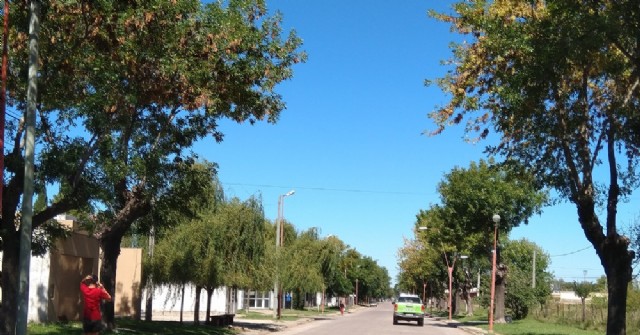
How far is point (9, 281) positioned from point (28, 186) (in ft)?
11.2

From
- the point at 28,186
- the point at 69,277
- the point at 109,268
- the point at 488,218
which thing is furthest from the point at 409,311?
the point at 28,186

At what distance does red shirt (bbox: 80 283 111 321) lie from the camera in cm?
1490

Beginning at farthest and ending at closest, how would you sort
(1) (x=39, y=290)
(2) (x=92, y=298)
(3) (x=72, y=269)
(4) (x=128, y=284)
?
(4) (x=128, y=284)
(3) (x=72, y=269)
(1) (x=39, y=290)
(2) (x=92, y=298)

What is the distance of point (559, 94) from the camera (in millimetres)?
18719

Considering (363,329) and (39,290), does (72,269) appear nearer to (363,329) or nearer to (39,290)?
(39,290)

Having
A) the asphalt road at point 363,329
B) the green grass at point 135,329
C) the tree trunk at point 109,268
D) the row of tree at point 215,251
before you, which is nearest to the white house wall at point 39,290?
the green grass at point 135,329

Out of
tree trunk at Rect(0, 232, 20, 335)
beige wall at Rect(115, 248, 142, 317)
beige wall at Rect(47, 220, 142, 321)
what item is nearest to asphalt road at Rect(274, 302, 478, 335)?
beige wall at Rect(115, 248, 142, 317)

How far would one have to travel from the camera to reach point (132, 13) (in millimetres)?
14039

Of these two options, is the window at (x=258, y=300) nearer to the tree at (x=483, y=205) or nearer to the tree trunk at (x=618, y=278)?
the tree at (x=483, y=205)

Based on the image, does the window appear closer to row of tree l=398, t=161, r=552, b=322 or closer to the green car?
row of tree l=398, t=161, r=552, b=322

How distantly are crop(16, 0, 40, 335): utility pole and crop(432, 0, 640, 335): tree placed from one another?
36.5ft

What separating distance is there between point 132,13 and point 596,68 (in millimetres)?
12116

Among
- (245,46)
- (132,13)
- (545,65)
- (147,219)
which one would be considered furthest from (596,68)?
(147,219)

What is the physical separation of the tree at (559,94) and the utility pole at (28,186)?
1111cm
